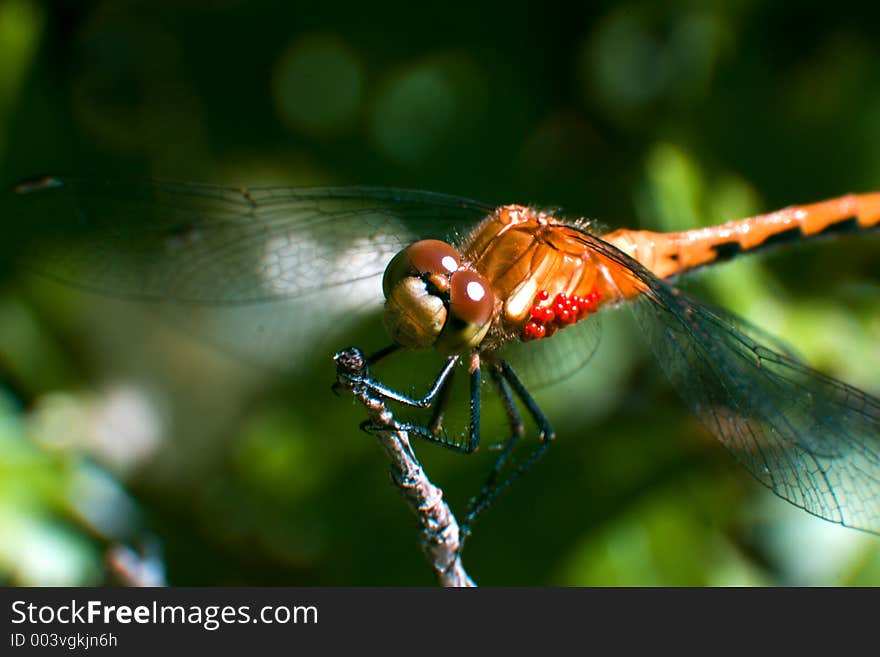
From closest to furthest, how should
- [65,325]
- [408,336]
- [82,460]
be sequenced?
1. [408,336]
2. [82,460]
3. [65,325]

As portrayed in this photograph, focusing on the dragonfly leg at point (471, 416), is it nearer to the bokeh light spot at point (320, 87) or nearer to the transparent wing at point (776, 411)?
the transparent wing at point (776, 411)

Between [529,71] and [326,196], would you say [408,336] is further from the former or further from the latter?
[529,71]

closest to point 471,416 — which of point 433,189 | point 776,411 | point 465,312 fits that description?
point 465,312

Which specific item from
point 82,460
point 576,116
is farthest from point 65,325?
point 576,116

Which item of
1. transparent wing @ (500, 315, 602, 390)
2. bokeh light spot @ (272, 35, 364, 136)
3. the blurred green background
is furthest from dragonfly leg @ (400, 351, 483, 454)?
bokeh light spot @ (272, 35, 364, 136)

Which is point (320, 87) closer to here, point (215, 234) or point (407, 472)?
point (215, 234)

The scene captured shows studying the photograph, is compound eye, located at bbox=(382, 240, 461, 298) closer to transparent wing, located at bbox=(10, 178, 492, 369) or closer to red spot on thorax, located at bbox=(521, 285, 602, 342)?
red spot on thorax, located at bbox=(521, 285, 602, 342)
